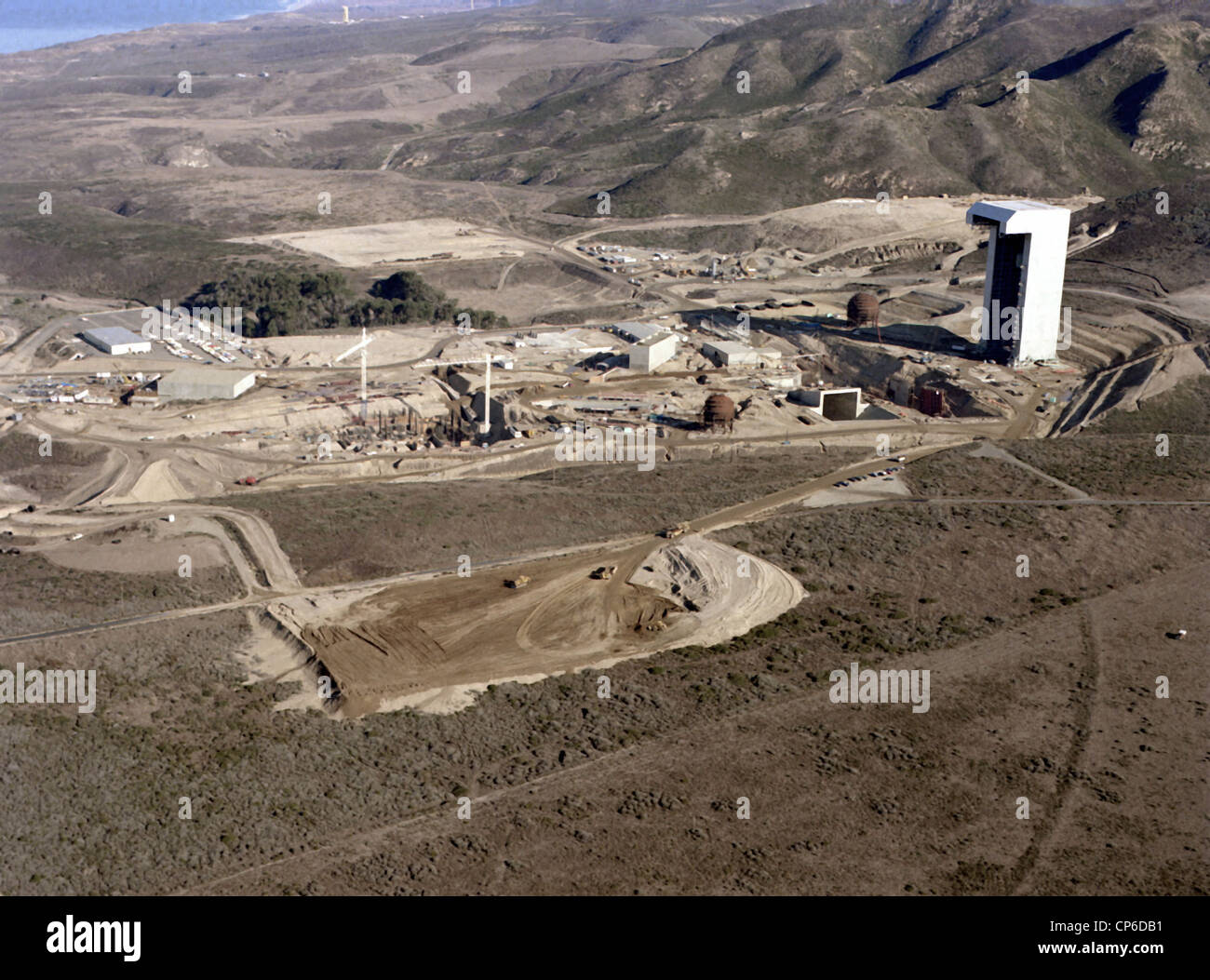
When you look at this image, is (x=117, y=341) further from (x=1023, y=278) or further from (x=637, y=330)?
(x=1023, y=278)

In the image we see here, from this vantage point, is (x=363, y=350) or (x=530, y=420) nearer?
(x=530, y=420)

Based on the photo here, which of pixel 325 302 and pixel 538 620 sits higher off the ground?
pixel 325 302

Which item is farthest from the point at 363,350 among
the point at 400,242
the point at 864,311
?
the point at 400,242

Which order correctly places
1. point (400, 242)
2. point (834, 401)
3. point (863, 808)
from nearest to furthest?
1. point (863, 808)
2. point (834, 401)
3. point (400, 242)

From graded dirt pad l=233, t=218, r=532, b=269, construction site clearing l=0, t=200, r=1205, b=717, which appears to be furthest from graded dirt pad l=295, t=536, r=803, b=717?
graded dirt pad l=233, t=218, r=532, b=269

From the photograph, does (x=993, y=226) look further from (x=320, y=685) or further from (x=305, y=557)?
(x=320, y=685)

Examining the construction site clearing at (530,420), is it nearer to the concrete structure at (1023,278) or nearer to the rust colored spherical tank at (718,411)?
the rust colored spherical tank at (718,411)

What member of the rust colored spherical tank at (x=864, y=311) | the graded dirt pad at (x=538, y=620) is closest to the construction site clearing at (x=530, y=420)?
the graded dirt pad at (x=538, y=620)

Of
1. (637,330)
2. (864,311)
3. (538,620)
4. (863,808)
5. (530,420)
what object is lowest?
(863,808)
